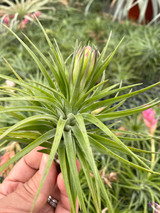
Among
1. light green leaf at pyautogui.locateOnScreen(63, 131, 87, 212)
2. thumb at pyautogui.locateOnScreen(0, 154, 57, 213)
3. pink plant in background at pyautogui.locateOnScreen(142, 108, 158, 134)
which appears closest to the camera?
light green leaf at pyautogui.locateOnScreen(63, 131, 87, 212)

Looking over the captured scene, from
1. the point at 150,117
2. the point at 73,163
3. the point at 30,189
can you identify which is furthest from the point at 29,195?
the point at 150,117

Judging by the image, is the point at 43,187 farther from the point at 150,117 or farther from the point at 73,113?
the point at 150,117

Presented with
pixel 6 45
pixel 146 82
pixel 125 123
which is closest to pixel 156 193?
pixel 125 123

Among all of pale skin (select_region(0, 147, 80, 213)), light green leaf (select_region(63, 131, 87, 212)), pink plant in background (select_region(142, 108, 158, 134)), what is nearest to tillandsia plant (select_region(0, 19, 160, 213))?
light green leaf (select_region(63, 131, 87, 212))

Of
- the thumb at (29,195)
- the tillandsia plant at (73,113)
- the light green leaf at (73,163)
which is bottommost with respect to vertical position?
the thumb at (29,195)

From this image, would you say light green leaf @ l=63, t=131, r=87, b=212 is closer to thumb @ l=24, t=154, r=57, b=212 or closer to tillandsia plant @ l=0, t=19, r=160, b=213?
tillandsia plant @ l=0, t=19, r=160, b=213

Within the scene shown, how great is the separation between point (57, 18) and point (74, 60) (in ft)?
6.80

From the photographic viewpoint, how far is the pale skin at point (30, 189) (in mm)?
565

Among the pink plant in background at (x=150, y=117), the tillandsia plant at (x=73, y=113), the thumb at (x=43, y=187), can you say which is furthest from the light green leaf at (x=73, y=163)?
the pink plant in background at (x=150, y=117)

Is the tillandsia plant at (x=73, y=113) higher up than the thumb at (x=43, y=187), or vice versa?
the tillandsia plant at (x=73, y=113)

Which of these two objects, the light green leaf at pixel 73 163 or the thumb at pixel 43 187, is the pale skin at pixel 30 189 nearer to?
the thumb at pixel 43 187

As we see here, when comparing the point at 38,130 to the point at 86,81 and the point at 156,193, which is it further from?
the point at 156,193

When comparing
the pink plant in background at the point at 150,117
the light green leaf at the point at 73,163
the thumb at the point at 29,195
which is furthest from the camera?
the pink plant in background at the point at 150,117

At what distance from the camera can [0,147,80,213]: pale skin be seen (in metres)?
0.57
